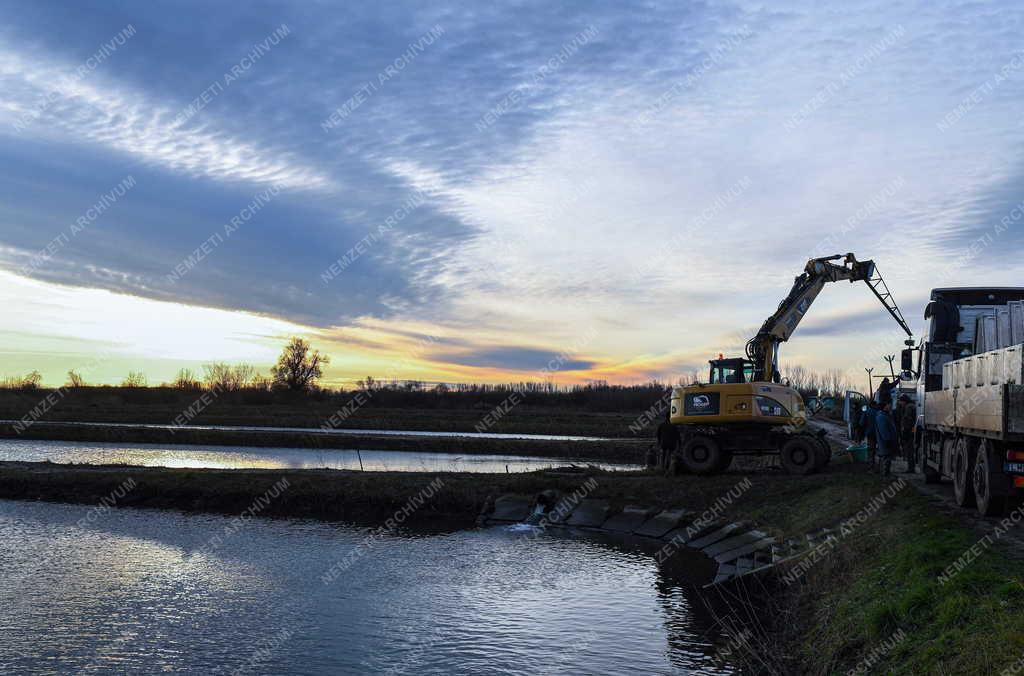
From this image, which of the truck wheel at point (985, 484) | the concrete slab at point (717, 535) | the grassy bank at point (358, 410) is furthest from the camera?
the grassy bank at point (358, 410)

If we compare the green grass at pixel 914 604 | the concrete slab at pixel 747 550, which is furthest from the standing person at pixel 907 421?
the green grass at pixel 914 604

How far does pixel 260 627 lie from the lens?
12945mm

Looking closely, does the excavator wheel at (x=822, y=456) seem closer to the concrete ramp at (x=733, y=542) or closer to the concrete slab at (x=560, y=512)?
the concrete ramp at (x=733, y=542)

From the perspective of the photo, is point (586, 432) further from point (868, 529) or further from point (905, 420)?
point (868, 529)

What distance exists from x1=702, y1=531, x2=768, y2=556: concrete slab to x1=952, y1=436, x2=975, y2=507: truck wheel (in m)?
4.55

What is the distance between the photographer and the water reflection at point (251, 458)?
3462 centimetres

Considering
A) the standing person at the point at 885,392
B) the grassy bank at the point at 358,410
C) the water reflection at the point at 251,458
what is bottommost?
the water reflection at the point at 251,458

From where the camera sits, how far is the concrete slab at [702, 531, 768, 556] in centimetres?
1850

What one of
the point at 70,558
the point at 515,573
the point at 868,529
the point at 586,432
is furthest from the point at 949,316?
the point at 586,432

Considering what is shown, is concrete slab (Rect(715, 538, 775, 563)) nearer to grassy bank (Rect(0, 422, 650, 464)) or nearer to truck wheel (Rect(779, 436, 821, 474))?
truck wheel (Rect(779, 436, 821, 474))

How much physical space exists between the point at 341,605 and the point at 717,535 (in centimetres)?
985

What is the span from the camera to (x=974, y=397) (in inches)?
530

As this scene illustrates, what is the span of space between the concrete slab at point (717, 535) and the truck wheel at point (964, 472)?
18.9ft

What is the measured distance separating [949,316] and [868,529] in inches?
351
